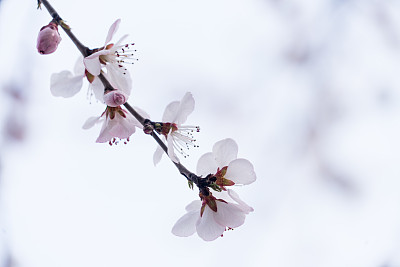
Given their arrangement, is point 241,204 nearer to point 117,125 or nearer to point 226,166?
point 226,166

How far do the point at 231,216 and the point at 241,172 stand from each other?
0.05m

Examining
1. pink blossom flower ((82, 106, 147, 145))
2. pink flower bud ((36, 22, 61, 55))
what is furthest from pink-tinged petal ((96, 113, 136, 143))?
pink flower bud ((36, 22, 61, 55))

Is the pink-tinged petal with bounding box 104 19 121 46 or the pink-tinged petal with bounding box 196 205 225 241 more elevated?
the pink-tinged petal with bounding box 104 19 121 46

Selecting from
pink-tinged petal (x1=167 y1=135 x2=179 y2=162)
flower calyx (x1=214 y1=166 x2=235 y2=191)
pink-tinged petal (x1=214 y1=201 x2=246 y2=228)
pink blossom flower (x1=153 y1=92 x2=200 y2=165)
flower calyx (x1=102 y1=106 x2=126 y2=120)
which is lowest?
pink-tinged petal (x1=214 y1=201 x2=246 y2=228)

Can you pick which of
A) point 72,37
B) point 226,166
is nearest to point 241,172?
point 226,166

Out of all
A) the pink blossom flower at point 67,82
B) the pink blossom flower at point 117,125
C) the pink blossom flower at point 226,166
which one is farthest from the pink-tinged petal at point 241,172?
the pink blossom flower at point 67,82

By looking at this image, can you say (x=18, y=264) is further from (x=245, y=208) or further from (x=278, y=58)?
(x=278, y=58)

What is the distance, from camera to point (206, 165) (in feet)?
1.50

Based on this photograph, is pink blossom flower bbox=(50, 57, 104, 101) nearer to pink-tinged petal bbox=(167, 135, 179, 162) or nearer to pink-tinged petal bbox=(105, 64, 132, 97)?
pink-tinged petal bbox=(105, 64, 132, 97)

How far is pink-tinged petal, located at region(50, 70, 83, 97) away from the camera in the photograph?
20.6 inches

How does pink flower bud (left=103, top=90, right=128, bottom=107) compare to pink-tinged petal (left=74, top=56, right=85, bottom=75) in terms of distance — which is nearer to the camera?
pink flower bud (left=103, top=90, right=128, bottom=107)

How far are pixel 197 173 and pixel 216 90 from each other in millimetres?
371

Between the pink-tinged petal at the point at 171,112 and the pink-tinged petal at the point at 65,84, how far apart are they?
0.47 feet

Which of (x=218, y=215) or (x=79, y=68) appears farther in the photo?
(x=79, y=68)
